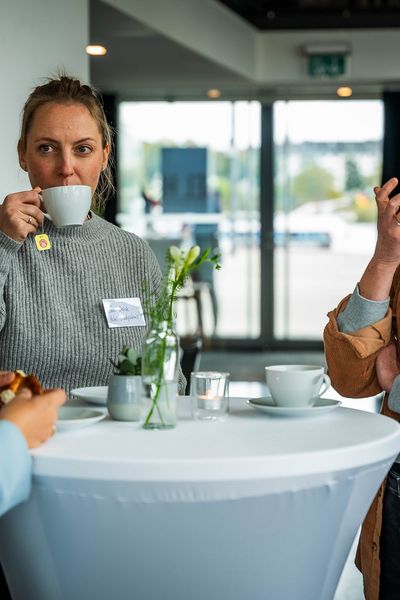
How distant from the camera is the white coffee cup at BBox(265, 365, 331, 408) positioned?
6.30 feet

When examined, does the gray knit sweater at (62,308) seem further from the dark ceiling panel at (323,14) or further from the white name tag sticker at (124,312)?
the dark ceiling panel at (323,14)

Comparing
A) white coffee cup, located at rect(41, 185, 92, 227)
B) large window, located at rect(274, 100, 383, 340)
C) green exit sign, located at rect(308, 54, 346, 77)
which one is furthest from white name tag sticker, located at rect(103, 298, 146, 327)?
large window, located at rect(274, 100, 383, 340)

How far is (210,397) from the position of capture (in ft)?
6.39

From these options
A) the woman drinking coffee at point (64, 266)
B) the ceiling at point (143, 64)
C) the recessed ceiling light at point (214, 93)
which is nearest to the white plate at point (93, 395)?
the woman drinking coffee at point (64, 266)

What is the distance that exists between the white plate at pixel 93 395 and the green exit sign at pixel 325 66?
753cm

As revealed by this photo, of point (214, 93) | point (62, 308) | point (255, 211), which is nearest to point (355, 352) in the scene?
point (62, 308)

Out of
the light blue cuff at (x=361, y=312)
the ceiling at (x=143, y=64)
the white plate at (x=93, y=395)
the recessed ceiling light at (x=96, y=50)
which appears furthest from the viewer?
the recessed ceiling light at (x=96, y=50)

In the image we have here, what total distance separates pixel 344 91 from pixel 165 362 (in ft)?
28.2

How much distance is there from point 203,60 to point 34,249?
5965 millimetres

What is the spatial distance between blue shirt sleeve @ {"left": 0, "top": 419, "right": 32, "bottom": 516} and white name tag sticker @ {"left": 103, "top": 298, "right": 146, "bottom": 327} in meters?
0.90

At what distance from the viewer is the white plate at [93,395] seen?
204 centimetres

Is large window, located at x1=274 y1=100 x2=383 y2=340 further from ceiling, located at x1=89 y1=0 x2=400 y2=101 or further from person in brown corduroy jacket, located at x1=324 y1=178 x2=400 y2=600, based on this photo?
person in brown corduroy jacket, located at x1=324 y1=178 x2=400 y2=600

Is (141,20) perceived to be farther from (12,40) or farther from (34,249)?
(34,249)

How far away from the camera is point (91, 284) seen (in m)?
2.52
